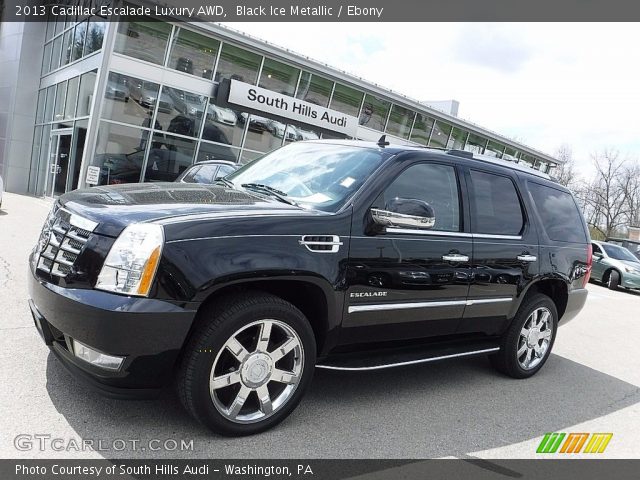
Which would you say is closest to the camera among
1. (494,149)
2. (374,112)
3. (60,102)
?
(60,102)

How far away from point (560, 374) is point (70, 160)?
1593cm

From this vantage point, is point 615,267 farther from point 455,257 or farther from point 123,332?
point 123,332

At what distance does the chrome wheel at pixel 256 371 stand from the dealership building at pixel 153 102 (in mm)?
12828

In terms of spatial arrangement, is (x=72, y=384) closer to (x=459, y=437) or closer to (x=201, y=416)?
(x=201, y=416)

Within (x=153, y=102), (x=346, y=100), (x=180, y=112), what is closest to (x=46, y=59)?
(x=153, y=102)

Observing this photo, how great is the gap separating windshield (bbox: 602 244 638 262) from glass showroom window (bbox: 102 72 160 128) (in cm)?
1554

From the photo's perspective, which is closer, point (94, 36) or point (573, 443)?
point (573, 443)

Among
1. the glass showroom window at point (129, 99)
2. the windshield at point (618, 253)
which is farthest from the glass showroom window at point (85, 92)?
the windshield at point (618, 253)

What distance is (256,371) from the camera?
3082mm

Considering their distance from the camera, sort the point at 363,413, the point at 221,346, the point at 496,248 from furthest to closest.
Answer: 1. the point at 496,248
2. the point at 363,413
3. the point at 221,346

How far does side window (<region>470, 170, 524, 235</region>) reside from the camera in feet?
14.3

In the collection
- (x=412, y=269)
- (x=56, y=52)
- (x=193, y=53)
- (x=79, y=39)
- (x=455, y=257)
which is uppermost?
(x=193, y=53)

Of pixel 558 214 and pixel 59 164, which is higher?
pixel 558 214

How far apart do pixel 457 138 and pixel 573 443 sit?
24.4m
